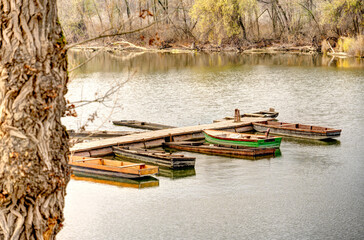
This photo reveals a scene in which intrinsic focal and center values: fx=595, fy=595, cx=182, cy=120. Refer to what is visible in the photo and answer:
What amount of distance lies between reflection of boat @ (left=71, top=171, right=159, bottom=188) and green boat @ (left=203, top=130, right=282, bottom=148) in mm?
5699

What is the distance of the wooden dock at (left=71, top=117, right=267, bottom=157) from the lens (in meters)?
26.6

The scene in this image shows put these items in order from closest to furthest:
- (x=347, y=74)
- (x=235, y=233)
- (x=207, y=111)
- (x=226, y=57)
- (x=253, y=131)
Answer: (x=235, y=233), (x=253, y=131), (x=207, y=111), (x=347, y=74), (x=226, y=57)

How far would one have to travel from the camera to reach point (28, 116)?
5.54 meters

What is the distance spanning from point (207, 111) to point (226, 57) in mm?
41401

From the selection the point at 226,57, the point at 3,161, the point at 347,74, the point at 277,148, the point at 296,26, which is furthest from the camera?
the point at 296,26

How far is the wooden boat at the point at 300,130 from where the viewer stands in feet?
96.3

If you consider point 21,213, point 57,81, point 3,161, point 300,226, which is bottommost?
point 300,226

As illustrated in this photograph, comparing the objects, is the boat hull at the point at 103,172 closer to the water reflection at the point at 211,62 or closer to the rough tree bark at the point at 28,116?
the rough tree bark at the point at 28,116

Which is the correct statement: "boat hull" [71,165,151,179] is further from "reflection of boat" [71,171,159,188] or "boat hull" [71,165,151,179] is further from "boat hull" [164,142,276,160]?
"boat hull" [164,142,276,160]

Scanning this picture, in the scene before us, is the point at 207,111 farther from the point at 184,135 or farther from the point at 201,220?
the point at 201,220

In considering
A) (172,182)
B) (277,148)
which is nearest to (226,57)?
(277,148)

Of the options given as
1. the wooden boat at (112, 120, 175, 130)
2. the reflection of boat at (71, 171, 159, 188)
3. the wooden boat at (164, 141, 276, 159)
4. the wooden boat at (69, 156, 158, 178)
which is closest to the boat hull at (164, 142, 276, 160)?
the wooden boat at (164, 141, 276, 159)

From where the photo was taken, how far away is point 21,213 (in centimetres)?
569

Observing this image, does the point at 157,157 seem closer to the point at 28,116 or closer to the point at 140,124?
the point at 140,124
